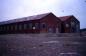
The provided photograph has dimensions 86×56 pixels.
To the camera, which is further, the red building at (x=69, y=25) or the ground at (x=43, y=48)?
the red building at (x=69, y=25)

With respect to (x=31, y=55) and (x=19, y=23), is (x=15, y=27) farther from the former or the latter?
(x=31, y=55)

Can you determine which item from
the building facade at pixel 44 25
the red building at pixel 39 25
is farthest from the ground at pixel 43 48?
the building facade at pixel 44 25

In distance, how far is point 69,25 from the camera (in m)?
54.1

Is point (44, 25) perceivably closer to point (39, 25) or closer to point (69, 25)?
point (39, 25)

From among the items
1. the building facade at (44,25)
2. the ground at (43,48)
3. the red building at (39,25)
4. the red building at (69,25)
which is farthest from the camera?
the red building at (69,25)

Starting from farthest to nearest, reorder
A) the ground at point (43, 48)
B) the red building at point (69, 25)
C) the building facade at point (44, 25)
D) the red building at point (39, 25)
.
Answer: the red building at point (69, 25) → the building facade at point (44, 25) → the red building at point (39, 25) → the ground at point (43, 48)

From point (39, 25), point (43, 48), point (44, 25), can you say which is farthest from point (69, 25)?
point (43, 48)

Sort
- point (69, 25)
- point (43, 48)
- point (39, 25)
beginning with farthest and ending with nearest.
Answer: point (69, 25) < point (39, 25) < point (43, 48)

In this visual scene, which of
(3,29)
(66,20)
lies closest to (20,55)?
(66,20)

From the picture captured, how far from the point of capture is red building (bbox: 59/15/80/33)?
174 feet

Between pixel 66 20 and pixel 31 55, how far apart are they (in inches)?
1862

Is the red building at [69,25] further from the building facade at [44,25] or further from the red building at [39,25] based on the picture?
the red building at [39,25]

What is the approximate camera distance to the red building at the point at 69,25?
53.2 metres

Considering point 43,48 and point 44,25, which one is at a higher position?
point 44,25
